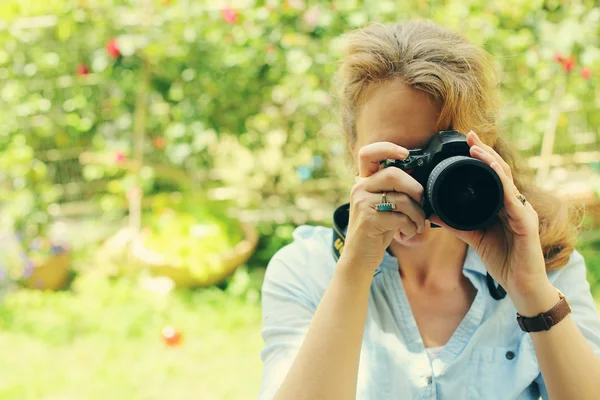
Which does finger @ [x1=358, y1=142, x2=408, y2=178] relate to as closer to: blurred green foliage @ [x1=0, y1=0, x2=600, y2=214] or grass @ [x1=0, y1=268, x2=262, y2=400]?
grass @ [x1=0, y1=268, x2=262, y2=400]

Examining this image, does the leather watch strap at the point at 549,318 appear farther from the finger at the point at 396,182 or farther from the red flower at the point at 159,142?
the red flower at the point at 159,142

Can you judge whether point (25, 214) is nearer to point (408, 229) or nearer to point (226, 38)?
point (226, 38)

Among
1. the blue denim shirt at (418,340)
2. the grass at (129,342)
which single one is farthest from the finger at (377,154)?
the grass at (129,342)

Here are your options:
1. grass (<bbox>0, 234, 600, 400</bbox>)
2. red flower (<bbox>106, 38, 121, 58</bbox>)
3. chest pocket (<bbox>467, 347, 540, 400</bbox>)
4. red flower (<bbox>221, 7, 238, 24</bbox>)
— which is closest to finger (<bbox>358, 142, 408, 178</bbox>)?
chest pocket (<bbox>467, 347, 540, 400</bbox>)

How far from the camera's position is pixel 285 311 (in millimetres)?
1274

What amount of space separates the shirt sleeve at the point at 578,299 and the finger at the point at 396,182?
0.42 m

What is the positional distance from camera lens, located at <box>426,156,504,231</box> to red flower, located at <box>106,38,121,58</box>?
265cm

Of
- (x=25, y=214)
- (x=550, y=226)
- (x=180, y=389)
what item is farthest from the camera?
(x=25, y=214)

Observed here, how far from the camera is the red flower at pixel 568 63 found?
10.5 ft

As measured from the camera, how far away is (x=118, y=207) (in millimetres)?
3770

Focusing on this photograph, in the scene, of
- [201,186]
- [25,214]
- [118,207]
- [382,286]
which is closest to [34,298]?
[25,214]

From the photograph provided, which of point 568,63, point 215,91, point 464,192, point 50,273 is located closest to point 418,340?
point 464,192

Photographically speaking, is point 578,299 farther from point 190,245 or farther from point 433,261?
point 190,245

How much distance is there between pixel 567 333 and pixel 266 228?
2894mm
